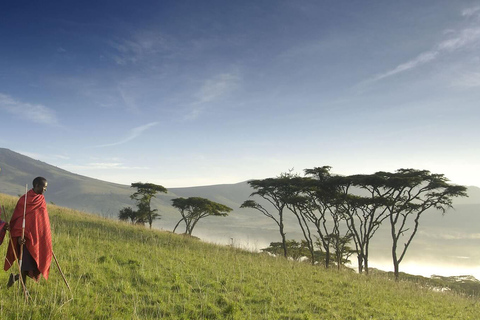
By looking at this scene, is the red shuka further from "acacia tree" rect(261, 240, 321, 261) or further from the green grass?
"acacia tree" rect(261, 240, 321, 261)

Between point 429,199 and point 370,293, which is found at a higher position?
point 429,199

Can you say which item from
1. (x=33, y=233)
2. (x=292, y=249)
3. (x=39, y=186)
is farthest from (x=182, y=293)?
(x=292, y=249)

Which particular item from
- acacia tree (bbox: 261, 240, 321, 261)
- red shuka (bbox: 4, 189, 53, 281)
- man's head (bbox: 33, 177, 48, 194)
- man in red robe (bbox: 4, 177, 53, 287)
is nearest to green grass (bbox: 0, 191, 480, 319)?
man in red robe (bbox: 4, 177, 53, 287)

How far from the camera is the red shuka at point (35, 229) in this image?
5.95 m

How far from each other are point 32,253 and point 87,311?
1.71m

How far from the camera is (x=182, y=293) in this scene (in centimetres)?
811

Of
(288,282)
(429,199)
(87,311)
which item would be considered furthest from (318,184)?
(87,311)

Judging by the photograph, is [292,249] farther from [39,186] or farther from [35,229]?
[39,186]

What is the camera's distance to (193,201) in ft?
131

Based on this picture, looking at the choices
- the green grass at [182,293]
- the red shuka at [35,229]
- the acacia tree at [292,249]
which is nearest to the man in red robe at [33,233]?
the red shuka at [35,229]

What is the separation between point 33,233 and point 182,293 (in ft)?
13.6

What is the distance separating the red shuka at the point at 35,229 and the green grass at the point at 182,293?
2.42 ft

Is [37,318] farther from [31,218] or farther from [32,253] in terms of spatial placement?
[31,218]

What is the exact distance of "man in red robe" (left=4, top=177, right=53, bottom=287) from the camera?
235 inches
